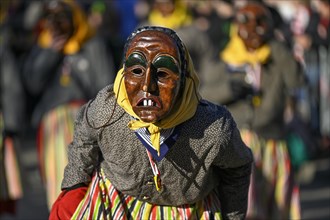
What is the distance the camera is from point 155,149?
185 inches

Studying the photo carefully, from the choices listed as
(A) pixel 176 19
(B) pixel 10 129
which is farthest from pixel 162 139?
(A) pixel 176 19

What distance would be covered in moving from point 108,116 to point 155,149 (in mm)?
258

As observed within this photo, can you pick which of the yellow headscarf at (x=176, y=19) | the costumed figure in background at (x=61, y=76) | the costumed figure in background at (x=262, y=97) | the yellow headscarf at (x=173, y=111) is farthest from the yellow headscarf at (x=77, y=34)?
the yellow headscarf at (x=173, y=111)

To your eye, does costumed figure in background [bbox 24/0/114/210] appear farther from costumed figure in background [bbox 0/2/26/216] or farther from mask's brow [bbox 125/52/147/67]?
mask's brow [bbox 125/52/147/67]

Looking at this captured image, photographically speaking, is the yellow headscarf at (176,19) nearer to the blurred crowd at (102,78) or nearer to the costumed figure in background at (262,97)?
the blurred crowd at (102,78)

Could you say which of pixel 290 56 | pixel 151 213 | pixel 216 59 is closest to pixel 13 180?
pixel 216 59

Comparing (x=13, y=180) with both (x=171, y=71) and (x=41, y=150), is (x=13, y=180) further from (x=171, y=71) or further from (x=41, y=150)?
(x=171, y=71)

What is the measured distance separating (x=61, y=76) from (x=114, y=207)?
3.66m

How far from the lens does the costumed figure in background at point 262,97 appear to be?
7.89 meters

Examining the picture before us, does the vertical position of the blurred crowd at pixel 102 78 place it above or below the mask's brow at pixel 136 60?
below

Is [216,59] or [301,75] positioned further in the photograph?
[216,59]

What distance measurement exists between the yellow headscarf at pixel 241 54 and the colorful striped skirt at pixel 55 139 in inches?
47.9

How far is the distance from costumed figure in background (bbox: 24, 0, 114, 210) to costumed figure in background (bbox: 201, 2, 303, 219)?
1017mm

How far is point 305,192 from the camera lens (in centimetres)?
→ 1138
